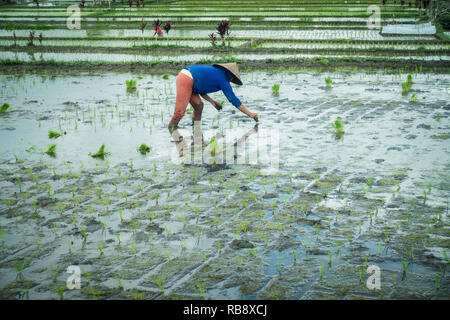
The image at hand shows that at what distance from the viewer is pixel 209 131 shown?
20.8ft

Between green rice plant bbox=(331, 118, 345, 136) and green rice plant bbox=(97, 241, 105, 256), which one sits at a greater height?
green rice plant bbox=(331, 118, 345, 136)

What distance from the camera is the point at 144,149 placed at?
559cm

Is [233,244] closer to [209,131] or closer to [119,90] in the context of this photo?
[209,131]

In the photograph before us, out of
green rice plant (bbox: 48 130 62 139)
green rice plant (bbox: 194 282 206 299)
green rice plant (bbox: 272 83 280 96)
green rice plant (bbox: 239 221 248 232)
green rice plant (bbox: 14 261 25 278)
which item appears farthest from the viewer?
green rice plant (bbox: 272 83 280 96)

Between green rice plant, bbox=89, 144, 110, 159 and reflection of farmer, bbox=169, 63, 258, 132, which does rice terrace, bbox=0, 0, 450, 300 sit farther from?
reflection of farmer, bbox=169, 63, 258, 132

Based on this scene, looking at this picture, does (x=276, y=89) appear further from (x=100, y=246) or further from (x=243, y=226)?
(x=100, y=246)

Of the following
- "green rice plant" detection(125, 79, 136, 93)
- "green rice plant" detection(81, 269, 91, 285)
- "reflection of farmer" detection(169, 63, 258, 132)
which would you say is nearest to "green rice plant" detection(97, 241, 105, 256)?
"green rice plant" detection(81, 269, 91, 285)

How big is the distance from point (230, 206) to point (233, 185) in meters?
0.49

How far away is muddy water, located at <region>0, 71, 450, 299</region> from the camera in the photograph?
3.03 meters

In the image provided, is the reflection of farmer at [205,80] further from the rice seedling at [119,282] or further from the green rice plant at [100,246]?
the rice seedling at [119,282]

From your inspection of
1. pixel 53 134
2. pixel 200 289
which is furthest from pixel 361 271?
pixel 53 134

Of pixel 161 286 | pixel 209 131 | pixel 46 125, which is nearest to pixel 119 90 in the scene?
pixel 46 125

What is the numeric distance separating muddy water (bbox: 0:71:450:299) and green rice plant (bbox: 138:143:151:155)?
0.10m
